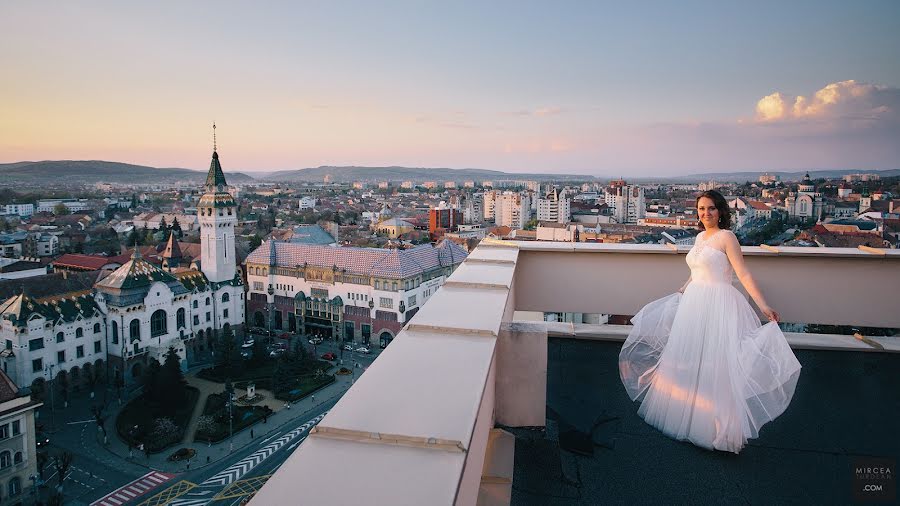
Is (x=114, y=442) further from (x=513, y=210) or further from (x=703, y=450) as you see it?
(x=513, y=210)

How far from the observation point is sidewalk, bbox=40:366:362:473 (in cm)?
1334

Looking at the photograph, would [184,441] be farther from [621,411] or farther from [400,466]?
[400,466]

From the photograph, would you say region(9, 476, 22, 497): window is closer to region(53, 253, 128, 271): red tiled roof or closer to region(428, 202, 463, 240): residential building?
region(53, 253, 128, 271): red tiled roof

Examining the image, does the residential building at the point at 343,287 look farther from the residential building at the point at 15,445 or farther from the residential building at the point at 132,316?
the residential building at the point at 15,445

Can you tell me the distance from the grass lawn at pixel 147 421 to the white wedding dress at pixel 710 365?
46.8 ft

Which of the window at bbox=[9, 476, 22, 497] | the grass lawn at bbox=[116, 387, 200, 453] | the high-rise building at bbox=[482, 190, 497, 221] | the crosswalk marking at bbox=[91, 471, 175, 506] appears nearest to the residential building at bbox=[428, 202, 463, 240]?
the high-rise building at bbox=[482, 190, 497, 221]

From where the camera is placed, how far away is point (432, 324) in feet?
5.84

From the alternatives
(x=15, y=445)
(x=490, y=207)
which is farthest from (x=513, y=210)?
(x=15, y=445)

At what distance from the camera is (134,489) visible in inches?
476

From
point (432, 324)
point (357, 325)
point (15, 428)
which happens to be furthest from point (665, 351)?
point (357, 325)

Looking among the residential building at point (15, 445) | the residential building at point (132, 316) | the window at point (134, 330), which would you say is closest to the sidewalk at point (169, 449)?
the residential building at point (132, 316)

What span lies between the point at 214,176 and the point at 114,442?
12.7m

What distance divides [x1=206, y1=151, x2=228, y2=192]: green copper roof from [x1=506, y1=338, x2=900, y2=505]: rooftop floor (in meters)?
23.6

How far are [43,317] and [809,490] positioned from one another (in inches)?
751
